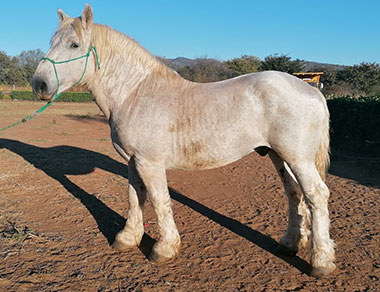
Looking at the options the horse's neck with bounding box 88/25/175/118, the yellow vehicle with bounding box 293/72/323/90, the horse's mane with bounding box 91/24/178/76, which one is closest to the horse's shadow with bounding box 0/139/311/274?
the horse's neck with bounding box 88/25/175/118

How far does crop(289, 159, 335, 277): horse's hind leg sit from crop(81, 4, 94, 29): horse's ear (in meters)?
2.31

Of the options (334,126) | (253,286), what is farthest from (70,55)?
(334,126)

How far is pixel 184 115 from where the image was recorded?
2.84m

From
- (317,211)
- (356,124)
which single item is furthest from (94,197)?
(356,124)

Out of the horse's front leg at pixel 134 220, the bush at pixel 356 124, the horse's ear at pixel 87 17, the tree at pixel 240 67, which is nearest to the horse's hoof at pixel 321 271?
the horse's front leg at pixel 134 220

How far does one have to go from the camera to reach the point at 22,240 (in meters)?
3.57

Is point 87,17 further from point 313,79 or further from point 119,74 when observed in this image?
point 313,79

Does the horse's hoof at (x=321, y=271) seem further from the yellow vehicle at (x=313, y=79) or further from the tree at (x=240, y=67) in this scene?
the tree at (x=240, y=67)

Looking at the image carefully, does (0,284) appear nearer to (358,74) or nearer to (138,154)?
(138,154)

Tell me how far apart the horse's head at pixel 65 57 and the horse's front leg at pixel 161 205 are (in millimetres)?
1037

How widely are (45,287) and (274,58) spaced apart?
108 feet

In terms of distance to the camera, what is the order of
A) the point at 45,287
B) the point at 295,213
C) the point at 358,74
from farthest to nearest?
the point at 358,74
the point at 295,213
the point at 45,287

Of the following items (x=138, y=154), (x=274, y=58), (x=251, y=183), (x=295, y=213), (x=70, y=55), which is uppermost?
(x=274, y=58)

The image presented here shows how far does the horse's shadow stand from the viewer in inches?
145
